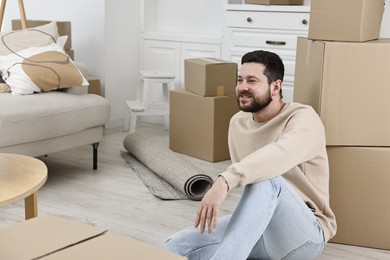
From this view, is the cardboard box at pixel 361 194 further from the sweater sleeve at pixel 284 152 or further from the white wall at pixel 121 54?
the white wall at pixel 121 54

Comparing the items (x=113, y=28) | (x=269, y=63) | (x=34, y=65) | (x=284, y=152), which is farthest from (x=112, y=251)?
(x=113, y=28)

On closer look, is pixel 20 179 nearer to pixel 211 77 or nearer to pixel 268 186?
pixel 268 186

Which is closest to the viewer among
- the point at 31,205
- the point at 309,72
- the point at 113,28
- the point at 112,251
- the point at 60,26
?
the point at 112,251

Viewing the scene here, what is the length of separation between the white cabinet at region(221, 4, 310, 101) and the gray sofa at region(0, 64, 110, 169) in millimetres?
1142

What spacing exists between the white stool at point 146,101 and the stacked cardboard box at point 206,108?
0.61 m

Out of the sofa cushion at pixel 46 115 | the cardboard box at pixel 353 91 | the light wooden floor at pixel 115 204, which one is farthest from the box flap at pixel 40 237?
the sofa cushion at pixel 46 115

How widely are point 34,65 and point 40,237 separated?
6.92 ft

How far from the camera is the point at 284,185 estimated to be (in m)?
1.97

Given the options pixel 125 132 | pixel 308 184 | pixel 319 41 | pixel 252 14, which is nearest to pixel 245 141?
pixel 308 184

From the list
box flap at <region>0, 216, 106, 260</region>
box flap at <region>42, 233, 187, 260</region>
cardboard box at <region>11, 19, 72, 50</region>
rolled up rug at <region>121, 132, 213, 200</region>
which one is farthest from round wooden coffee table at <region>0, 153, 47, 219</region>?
cardboard box at <region>11, 19, 72, 50</region>

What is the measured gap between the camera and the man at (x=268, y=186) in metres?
1.87

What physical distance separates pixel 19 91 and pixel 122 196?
0.76 meters

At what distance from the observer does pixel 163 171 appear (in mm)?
3406

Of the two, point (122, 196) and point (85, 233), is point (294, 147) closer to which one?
point (85, 233)
